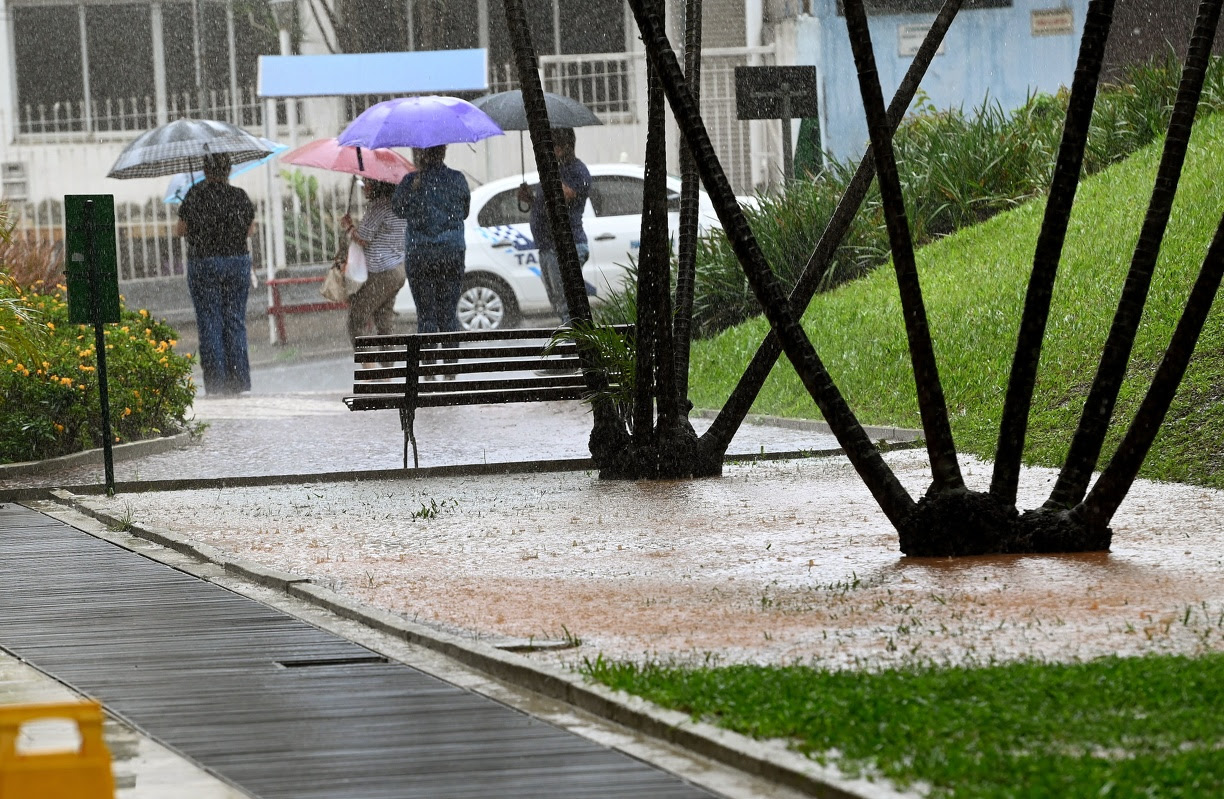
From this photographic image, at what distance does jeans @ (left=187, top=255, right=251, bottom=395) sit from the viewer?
66.0ft

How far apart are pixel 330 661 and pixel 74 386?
808 cm

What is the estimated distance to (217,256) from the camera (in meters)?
20.1

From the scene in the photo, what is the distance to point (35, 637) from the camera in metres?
8.03

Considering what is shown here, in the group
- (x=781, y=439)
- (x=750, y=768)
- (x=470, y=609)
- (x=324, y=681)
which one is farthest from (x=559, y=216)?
(x=750, y=768)

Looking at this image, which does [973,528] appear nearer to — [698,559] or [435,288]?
[698,559]

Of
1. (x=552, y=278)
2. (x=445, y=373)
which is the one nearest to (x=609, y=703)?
(x=445, y=373)

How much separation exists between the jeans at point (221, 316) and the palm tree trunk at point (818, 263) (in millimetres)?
8215

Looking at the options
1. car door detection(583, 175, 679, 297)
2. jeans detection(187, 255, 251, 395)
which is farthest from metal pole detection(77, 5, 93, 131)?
jeans detection(187, 255, 251, 395)

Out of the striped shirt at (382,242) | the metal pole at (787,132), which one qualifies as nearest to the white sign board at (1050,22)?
the metal pole at (787,132)

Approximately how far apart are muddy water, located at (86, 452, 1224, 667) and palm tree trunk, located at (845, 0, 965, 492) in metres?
0.53

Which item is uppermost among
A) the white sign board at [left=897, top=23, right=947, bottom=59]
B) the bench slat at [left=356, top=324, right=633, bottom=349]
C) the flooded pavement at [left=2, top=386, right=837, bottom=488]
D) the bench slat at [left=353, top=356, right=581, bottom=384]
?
the white sign board at [left=897, top=23, right=947, bottom=59]

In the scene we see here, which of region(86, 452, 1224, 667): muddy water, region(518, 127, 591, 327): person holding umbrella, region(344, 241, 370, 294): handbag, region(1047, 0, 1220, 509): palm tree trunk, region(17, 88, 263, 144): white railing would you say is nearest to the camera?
region(86, 452, 1224, 667): muddy water

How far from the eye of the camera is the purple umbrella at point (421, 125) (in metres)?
19.4

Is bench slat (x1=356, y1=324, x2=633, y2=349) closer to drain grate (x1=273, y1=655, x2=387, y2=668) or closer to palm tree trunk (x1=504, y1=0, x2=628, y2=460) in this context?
palm tree trunk (x1=504, y1=0, x2=628, y2=460)
